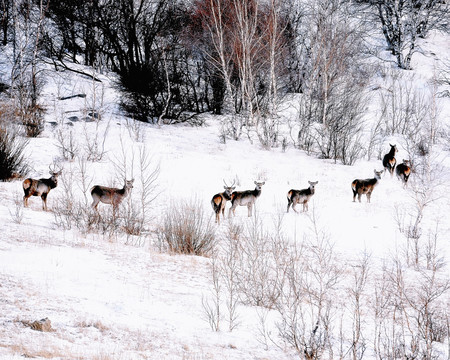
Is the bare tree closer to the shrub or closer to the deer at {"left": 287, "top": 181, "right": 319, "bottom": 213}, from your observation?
the deer at {"left": 287, "top": 181, "right": 319, "bottom": 213}

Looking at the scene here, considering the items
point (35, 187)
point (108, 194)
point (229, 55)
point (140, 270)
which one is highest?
point (229, 55)

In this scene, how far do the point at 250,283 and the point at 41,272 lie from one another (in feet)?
9.48

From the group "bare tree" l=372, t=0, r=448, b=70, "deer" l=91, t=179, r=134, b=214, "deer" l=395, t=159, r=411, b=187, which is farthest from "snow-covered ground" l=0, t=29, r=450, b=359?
"bare tree" l=372, t=0, r=448, b=70

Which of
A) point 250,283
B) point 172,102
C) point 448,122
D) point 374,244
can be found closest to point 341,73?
point 448,122

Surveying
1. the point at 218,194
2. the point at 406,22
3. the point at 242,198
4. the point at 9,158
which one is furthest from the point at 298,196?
the point at 406,22

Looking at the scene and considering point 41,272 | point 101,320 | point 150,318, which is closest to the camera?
point 101,320

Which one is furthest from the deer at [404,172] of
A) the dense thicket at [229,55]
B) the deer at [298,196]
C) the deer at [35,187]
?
the deer at [35,187]

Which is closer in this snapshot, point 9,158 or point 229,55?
point 9,158

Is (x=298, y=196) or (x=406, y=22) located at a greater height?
(x=406, y=22)

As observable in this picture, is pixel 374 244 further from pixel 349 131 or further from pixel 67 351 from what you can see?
pixel 349 131

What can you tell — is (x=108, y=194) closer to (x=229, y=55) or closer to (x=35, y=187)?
(x=35, y=187)

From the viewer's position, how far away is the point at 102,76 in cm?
3269

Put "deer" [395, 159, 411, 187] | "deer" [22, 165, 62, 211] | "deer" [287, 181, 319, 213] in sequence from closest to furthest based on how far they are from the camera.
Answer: "deer" [22, 165, 62, 211] → "deer" [287, 181, 319, 213] → "deer" [395, 159, 411, 187]

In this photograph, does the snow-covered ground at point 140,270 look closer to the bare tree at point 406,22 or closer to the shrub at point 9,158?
the shrub at point 9,158
